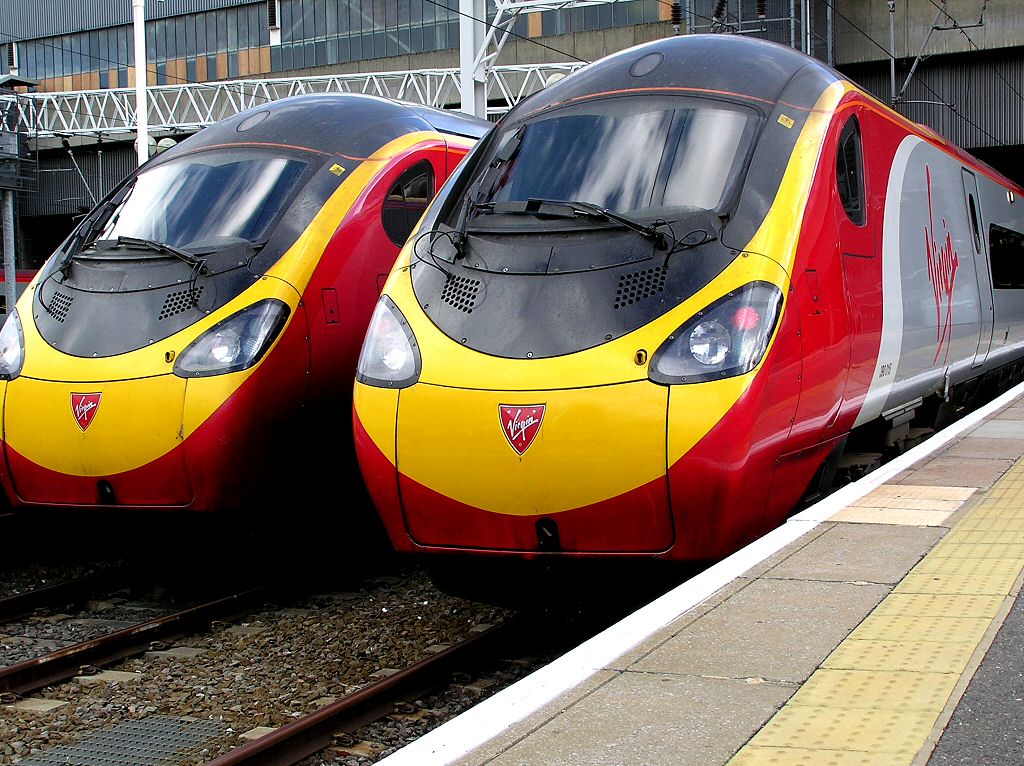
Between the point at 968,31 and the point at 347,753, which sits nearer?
the point at 347,753

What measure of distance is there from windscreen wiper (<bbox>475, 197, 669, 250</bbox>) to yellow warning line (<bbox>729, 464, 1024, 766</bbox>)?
186 cm

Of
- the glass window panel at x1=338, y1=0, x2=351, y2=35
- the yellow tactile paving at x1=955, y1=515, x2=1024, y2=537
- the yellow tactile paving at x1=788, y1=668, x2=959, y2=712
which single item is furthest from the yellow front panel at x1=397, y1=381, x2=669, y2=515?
the glass window panel at x1=338, y1=0, x2=351, y2=35

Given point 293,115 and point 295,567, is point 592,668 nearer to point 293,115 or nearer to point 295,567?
point 295,567

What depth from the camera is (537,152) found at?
6.53 metres

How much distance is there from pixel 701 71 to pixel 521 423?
7.87 feet

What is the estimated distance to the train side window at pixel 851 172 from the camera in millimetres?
6574

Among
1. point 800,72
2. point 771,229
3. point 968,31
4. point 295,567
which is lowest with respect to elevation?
point 295,567

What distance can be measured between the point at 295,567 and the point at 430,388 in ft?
10.2

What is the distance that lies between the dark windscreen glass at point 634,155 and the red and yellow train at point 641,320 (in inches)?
0.5

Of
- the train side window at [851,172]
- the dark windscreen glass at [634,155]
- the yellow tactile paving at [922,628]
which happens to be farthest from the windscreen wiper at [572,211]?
the yellow tactile paving at [922,628]

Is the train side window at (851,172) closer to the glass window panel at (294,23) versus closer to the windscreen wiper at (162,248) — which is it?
the windscreen wiper at (162,248)

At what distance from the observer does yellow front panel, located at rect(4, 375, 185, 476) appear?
22.1ft

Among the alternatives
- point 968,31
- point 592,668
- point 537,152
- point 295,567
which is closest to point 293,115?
point 537,152

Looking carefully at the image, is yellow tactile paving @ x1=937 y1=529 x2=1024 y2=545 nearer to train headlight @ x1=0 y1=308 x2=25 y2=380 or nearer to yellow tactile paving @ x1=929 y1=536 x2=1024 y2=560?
yellow tactile paving @ x1=929 y1=536 x2=1024 y2=560
